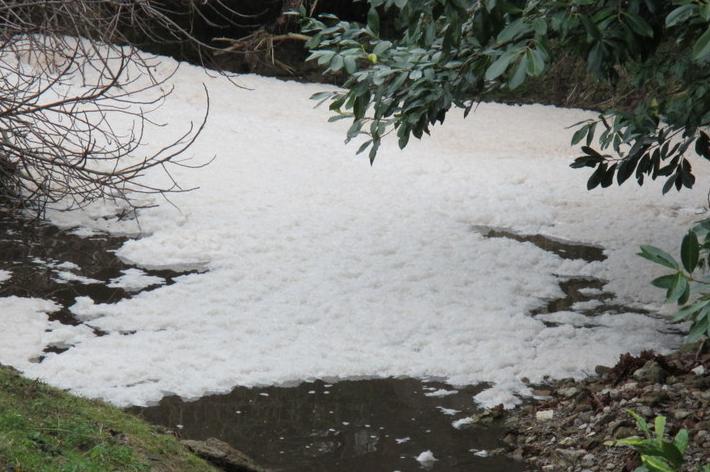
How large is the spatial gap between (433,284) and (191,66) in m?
8.29

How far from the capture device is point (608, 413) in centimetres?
451

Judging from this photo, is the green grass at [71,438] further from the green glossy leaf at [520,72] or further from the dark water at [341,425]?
the green glossy leaf at [520,72]

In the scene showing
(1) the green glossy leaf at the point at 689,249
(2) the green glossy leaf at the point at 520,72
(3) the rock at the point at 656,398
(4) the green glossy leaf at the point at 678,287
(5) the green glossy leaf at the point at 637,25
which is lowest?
(3) the rock at the point at 656,398

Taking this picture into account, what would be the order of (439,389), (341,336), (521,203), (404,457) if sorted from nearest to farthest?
(404,457) → (439,389) → (341,336) → (521,203)

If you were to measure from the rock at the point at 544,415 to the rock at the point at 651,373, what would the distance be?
555 mm

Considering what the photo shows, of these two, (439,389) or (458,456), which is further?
(439,389)

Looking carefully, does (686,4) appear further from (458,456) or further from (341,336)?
(341,336)

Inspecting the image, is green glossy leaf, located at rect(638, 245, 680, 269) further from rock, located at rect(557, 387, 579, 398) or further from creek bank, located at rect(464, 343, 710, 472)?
rock, located at rect(557, 387, 579, 398)

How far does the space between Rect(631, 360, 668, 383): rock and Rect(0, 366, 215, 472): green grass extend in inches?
101

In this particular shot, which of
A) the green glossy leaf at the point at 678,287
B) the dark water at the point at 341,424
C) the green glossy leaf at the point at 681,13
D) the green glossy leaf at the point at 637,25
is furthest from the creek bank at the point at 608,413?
the green glossy leaf at the point at 681,13

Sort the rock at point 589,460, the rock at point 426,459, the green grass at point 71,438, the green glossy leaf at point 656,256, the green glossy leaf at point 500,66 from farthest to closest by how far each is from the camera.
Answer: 1. the rock at point 426,459
2. the rock at point 589,460
3. the green grass at point 71,438
4. the green glossy leaf at point 500,66
5. the green glossy leaf at point 656,256

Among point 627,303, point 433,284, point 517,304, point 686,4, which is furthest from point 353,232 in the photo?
point 686,4

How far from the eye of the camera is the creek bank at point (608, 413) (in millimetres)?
4188

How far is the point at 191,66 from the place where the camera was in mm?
13875
